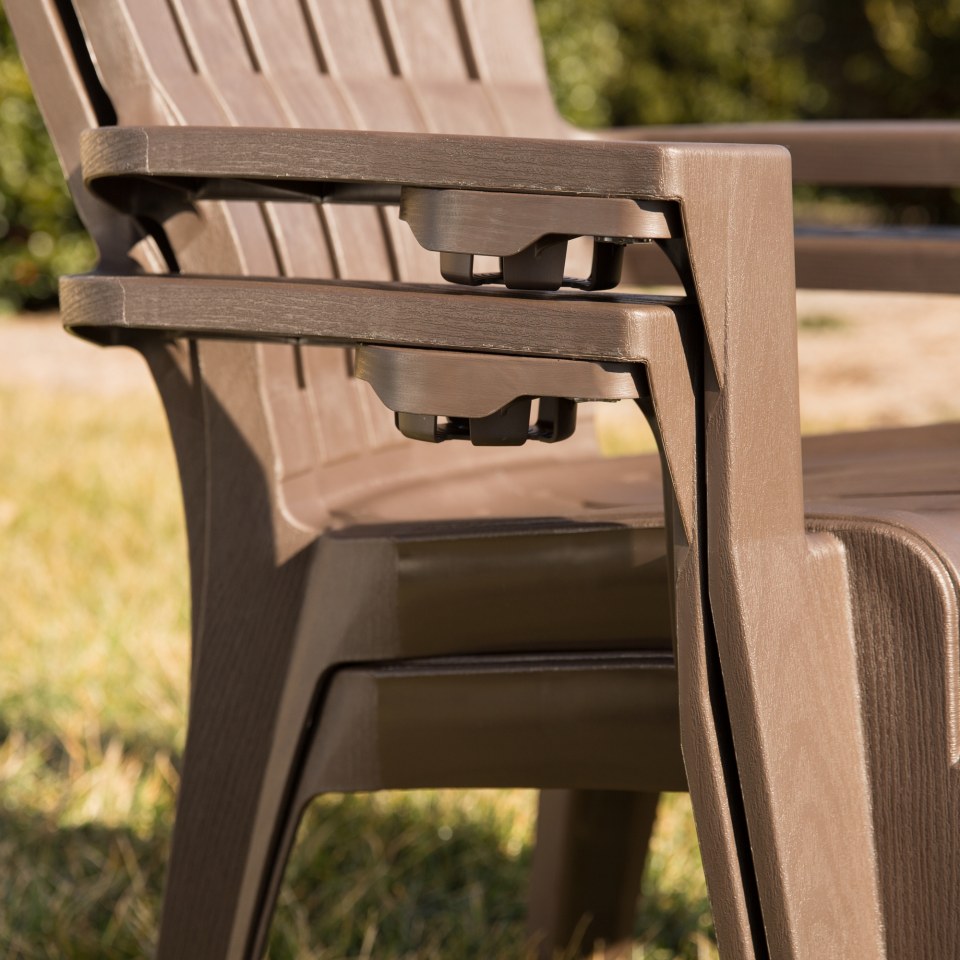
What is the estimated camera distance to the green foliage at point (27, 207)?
647cm

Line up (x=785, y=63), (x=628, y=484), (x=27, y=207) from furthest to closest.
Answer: (x=785, y=63), (x=27, y=207), (x=628, y=484)

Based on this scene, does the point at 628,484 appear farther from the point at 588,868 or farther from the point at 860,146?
the point at 860,146

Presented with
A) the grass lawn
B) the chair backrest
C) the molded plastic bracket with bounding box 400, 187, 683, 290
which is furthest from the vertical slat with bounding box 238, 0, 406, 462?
the grass lawn

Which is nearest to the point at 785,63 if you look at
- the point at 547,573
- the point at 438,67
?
the point at 438,67

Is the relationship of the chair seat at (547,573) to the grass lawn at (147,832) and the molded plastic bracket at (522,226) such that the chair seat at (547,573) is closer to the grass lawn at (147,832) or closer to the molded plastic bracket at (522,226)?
the molded plastic bracket at (522,226)

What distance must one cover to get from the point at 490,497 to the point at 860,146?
0.70 meters

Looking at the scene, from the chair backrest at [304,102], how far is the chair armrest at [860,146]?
191mm

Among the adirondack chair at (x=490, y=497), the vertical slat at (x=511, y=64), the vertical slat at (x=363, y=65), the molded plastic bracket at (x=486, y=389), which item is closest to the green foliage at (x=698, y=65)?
A: the vertical slat at (x=511, y=64)

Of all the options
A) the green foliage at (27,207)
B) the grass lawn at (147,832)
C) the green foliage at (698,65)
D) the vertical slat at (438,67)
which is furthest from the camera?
the green foliage at (698,65)

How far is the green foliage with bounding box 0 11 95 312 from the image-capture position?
6.47 m

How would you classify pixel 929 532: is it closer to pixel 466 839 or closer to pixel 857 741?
pixel 857 741

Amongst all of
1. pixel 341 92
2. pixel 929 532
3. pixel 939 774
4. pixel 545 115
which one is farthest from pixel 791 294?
pixel 545 115

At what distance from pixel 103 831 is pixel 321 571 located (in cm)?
104

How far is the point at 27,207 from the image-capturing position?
6789 mm
